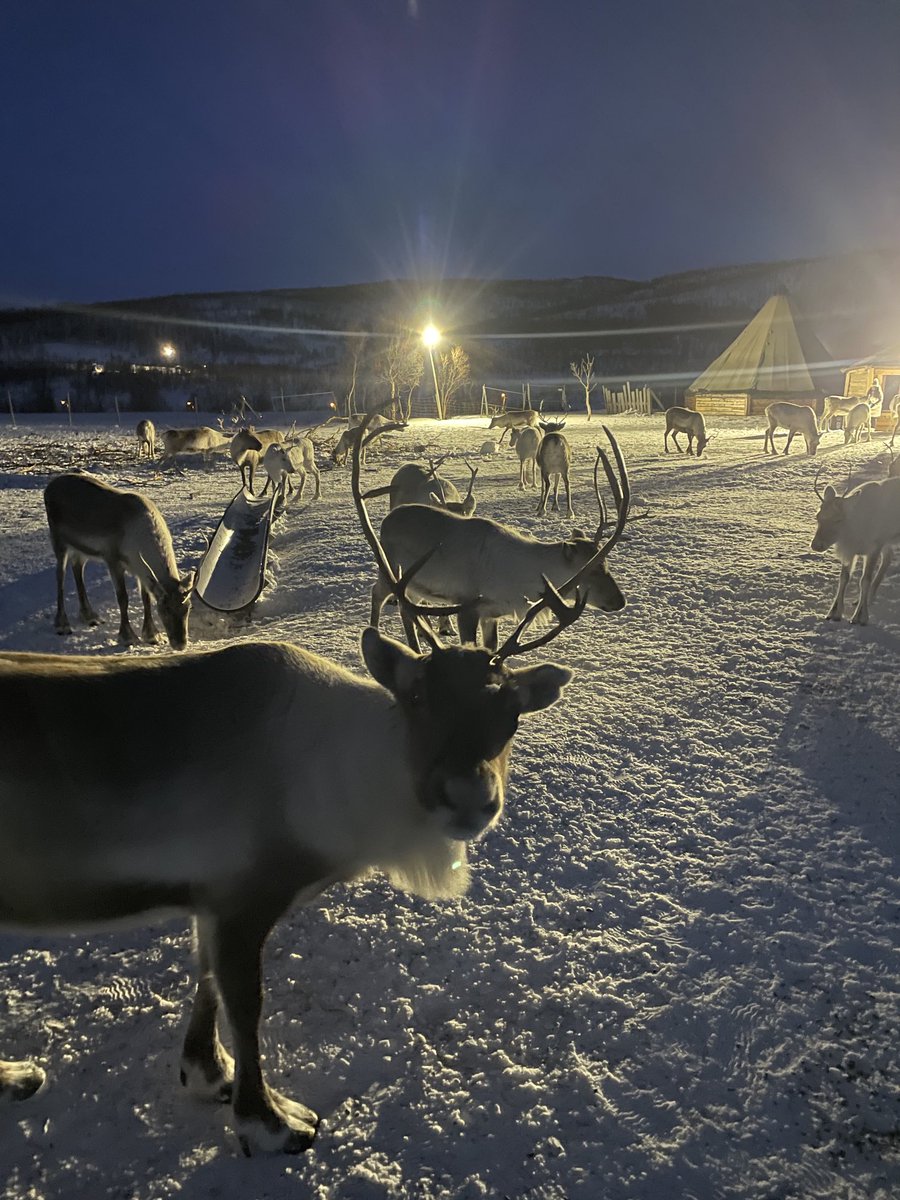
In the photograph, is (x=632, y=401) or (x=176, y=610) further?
(x=632, y=401)

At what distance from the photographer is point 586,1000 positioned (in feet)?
8.61

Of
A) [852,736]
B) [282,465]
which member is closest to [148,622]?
[852,736]

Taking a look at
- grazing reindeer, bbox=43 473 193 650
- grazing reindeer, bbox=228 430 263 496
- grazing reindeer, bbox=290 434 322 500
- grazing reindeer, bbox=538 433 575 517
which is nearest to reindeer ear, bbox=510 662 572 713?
grazing reindeer, bbox=43 473 193 650

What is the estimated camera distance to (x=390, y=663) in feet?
7.26

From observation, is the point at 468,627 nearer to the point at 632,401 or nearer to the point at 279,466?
the point at 279,466

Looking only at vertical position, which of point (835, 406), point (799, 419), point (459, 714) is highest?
point (835, 406)

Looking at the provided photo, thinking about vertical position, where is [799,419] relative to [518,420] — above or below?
below

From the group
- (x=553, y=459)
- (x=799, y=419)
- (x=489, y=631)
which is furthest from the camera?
(x=799, y=419)

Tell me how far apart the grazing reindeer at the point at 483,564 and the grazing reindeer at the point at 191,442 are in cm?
1514

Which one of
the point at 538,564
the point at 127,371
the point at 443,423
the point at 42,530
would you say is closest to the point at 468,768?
the point at 538,564

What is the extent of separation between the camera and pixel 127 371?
165 feet

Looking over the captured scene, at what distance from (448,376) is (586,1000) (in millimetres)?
50865

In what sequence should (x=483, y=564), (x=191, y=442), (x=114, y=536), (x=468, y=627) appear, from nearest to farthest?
1. (x=468, y=627)
2. (x=483, y=564)
3. (x=114, y=536)
4. (x=191, y=442)

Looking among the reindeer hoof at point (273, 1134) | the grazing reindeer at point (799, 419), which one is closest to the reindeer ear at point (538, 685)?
the reindeer hoof at point (273, 1134)
